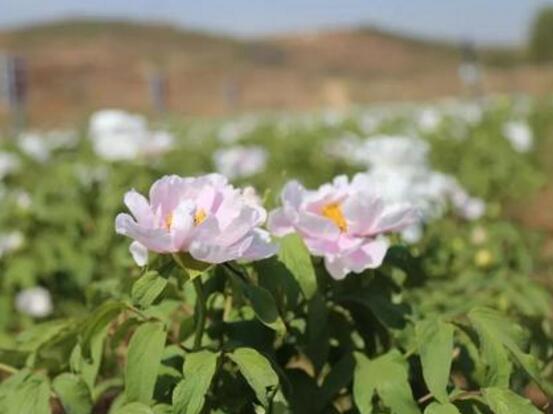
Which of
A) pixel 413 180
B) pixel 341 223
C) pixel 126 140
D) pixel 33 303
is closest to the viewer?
pixel 341 223

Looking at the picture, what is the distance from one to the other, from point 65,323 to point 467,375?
580mm

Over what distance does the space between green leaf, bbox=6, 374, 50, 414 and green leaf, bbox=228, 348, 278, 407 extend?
25 cm

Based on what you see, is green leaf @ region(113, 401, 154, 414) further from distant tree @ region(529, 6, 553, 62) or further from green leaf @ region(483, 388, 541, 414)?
distant tree @ region(529, 6, 553, 62)

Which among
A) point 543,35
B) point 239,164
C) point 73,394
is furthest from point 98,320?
point 543,35

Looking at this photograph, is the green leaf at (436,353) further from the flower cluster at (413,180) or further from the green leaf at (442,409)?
the flower cluster at (413,180)

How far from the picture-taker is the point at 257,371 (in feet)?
3.94

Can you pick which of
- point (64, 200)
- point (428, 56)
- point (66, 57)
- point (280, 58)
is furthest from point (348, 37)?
point (64, 200)

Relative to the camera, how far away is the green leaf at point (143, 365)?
49.5 inches

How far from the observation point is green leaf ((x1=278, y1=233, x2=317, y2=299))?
1366 mm

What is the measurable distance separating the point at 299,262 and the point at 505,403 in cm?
30

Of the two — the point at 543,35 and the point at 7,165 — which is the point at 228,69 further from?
the point at 7,165

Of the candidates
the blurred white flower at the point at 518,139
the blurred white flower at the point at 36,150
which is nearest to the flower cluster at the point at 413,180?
the blurred white flower at the point at 36,150

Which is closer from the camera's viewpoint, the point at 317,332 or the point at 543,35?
the point at 317,332

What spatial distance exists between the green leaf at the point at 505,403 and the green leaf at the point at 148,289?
39cm
